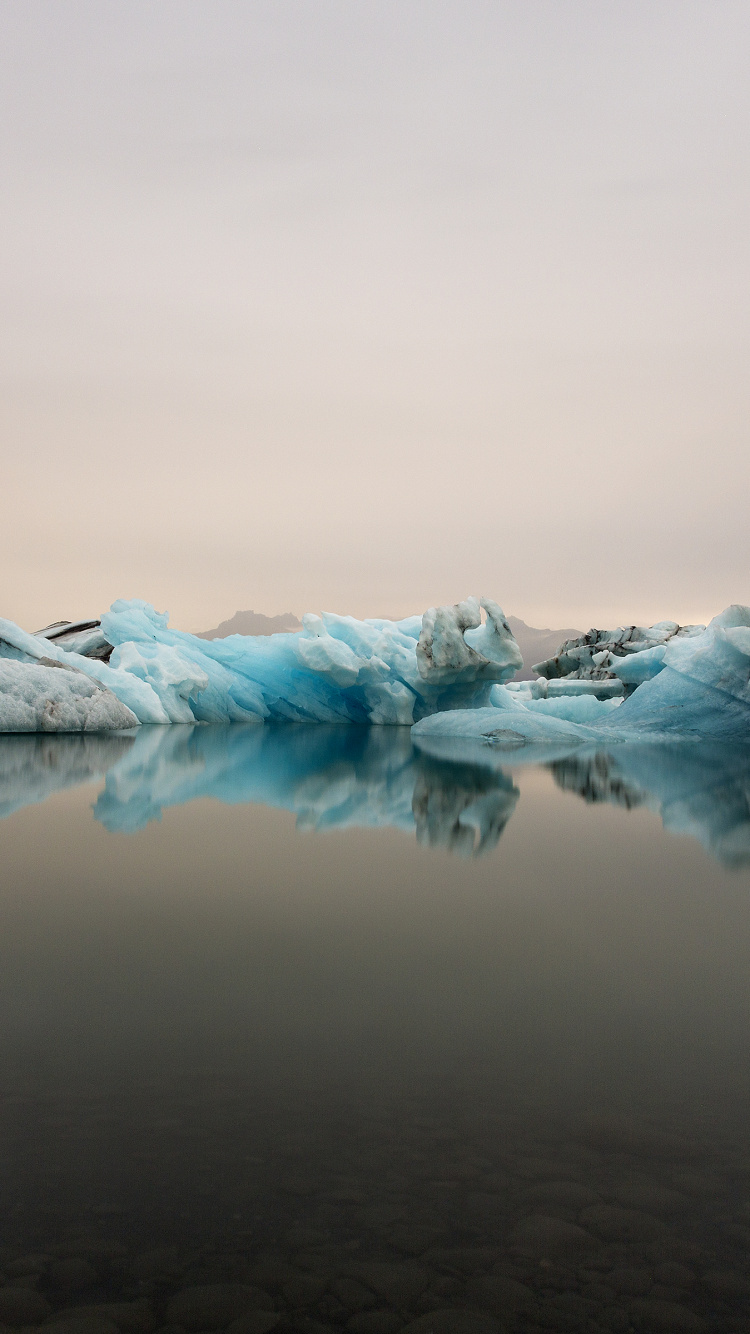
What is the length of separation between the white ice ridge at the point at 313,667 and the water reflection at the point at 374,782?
3625mm

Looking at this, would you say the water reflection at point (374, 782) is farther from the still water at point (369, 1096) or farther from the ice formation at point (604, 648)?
the ice formation at point (604, 648)

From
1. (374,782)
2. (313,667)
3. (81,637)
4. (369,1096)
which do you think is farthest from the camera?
(81,637)

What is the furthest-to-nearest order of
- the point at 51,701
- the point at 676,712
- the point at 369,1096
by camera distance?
1. the point at 676,712
2. the point at 51,701
3. the point at 369,1096

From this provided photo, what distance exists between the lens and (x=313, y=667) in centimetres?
1359

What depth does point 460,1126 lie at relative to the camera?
3.39ft

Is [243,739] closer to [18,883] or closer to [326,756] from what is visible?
[326,756]

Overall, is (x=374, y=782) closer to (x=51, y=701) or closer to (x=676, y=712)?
(x=51, y=701)

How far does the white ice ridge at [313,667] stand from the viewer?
12.7 m

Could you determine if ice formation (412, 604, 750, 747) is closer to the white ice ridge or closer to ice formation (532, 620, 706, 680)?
the white ice ridge

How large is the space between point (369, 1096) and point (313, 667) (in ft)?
41.2

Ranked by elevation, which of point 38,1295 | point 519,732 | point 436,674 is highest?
point 436,674

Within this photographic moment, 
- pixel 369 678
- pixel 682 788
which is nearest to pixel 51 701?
pixel 369 678

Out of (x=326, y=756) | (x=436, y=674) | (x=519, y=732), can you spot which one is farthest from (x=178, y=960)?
(x=436, y=674)

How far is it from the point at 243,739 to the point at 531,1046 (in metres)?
8.89
